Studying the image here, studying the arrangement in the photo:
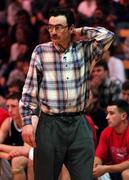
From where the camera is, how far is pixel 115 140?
6156mm

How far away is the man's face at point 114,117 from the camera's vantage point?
6098 mm

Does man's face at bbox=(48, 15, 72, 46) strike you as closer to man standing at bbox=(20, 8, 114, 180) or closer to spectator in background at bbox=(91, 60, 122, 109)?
man standing at bbox=(20, 8, 114, 180)

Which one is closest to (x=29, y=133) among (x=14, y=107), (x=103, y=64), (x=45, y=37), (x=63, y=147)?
(x=63, y=147)

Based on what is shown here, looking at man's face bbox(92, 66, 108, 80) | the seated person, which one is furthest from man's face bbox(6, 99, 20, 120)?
man's face bbox(92, 66, 108, 80)

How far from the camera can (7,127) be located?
259 inches

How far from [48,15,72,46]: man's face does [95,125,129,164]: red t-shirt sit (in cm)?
194

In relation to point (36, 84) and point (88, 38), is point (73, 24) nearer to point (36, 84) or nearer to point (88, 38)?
point (88, 38)

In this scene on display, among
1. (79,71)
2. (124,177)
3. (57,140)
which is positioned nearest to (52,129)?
(57,140)

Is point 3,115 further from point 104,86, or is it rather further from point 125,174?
→ point 104,86

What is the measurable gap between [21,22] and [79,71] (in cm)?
616

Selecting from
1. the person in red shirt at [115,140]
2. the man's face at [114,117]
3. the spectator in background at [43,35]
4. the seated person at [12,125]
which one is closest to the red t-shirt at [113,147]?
the person in red shirt at [115,140]

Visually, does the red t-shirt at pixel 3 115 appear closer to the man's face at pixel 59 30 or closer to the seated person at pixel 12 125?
the seated person at pixel 12 125

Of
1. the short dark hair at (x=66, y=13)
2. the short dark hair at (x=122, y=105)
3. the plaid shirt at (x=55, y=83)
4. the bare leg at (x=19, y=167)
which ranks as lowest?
the bare leg at (x=19, y=167)

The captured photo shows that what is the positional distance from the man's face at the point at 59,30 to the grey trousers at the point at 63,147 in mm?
489
